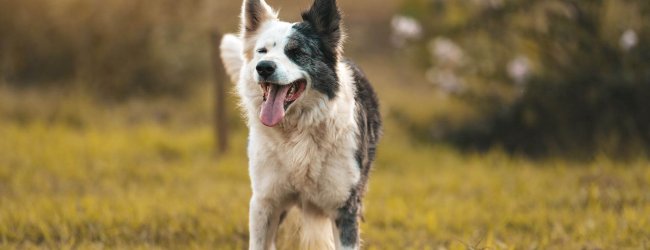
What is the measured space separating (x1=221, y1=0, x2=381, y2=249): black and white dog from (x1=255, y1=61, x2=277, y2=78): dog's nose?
0.19 m

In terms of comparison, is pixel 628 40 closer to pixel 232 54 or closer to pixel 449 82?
pixel 449 82

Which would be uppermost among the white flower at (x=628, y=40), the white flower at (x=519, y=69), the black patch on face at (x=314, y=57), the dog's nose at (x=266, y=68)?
the white flower at (x=628, y=40)

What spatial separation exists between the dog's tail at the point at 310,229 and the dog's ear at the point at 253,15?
104 centimetres

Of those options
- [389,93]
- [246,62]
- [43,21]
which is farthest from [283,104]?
[389,93]

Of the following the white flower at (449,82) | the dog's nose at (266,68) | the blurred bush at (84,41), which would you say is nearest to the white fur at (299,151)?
the dog's nose at (266,68)

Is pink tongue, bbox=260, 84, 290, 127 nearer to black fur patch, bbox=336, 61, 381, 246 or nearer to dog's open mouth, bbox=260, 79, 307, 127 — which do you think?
dog's open mouth, bbox=260, 79, 307, 127

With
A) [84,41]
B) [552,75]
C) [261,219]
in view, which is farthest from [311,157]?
[84,41]

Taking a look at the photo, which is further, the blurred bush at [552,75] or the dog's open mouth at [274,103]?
the blurred bush at [552,75]

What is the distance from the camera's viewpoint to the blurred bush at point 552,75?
9.67 metres

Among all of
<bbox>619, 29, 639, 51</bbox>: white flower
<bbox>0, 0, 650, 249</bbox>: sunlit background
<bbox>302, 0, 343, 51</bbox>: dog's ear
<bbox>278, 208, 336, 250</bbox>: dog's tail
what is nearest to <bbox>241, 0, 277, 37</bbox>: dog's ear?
<bbox>302, 0, 343, 51</bbox>: dog's ear

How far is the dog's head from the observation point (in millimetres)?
4645

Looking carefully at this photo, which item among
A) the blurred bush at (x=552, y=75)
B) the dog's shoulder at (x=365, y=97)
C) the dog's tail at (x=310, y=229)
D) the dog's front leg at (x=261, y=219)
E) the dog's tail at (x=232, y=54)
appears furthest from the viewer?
the blurred bush at (x=552, y=75)

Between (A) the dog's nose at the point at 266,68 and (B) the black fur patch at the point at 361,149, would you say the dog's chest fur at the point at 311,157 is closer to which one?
(B) the black fur patch at the point at 361,149

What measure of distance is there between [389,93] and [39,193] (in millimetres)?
6819
